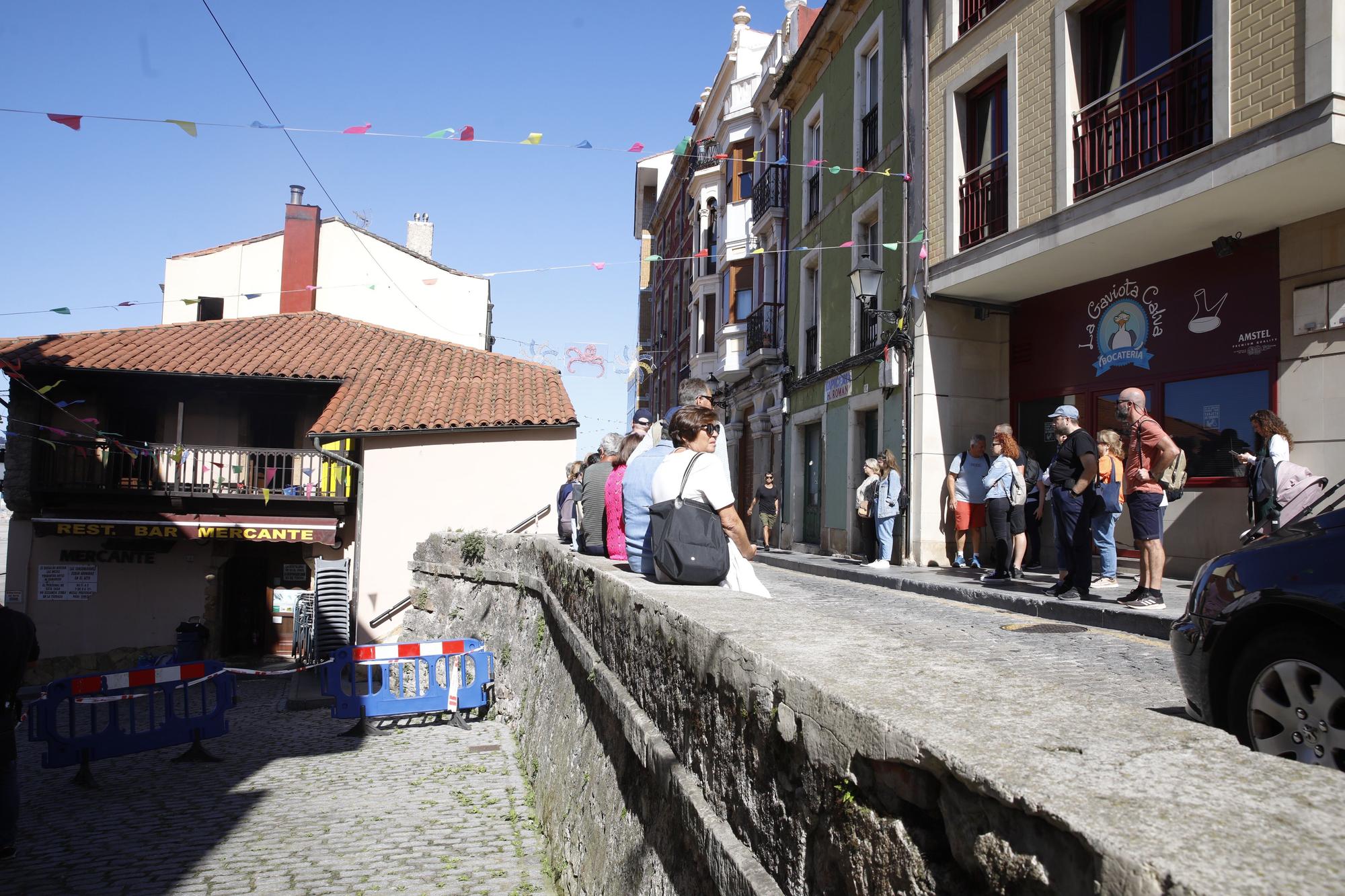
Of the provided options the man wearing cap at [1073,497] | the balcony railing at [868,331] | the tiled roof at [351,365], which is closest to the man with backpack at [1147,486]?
the man wearing cap at [1073,497]

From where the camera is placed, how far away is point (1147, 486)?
7324 mm

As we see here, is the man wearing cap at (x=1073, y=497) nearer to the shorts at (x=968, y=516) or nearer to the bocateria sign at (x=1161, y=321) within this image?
the bocateria sign at (x=1161, y=321)

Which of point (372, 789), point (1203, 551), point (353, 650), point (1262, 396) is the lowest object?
point (372, 789)

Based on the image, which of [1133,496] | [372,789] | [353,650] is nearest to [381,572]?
[353,650]

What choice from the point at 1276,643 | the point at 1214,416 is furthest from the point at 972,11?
the point at 1276,643

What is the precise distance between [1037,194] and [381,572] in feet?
48.8

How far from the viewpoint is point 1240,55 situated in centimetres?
886

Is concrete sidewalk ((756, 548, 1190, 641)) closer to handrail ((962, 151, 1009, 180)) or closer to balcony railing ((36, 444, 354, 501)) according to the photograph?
handrail ((962, 151, 1009, 180))

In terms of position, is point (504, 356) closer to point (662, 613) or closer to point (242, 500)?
point (242, 500)

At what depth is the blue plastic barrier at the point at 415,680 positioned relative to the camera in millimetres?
11578

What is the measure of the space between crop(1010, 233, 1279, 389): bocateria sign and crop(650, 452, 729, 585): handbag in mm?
7320

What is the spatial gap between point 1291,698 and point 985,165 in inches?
448

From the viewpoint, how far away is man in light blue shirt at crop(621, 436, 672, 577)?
20.2 ft

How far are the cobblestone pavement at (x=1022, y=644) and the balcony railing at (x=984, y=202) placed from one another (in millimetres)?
5411
